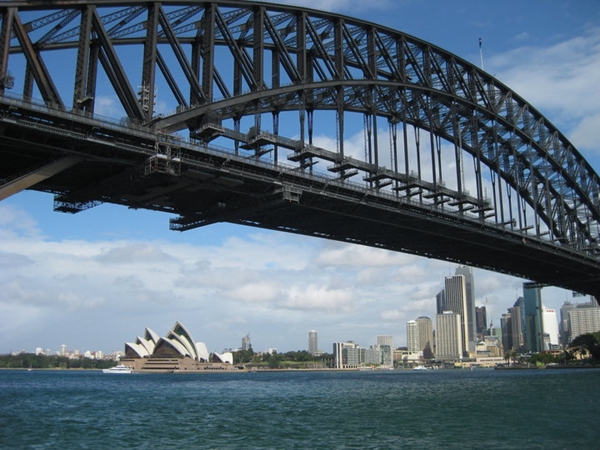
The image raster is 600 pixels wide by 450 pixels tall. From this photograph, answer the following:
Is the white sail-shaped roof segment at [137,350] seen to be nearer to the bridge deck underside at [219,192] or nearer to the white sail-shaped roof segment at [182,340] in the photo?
the white sail-shaped roof segment at [182,340]

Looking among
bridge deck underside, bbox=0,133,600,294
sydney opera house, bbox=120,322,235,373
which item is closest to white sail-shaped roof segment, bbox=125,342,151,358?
sydney opera house, bbox=120,322,235,373

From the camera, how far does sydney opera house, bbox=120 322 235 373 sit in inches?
6845

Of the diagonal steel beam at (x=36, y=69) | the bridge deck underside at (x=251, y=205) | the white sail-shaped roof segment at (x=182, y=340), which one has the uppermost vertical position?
the diagonal steel beam at (x=36, y=69)

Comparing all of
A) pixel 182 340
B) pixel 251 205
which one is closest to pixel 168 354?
pixel 182 340

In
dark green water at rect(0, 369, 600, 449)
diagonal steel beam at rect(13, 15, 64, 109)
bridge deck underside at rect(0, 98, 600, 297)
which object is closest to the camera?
dark green water at rect(0, 369, 600, 449)

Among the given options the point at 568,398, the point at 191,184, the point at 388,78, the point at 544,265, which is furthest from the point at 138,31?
the point at 544,265

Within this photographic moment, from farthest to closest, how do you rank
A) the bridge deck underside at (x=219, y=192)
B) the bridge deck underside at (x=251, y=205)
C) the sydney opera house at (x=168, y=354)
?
the sydney opera house at (x=168, y=354) → the bridge deck underside at (x=251, y=205) → the bridge deck underside at (x=219, y=192)

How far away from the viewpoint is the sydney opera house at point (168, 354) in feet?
570

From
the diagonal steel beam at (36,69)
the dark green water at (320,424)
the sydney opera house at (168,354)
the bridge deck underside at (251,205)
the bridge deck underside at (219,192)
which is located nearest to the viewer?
the dark green water at (320,424)

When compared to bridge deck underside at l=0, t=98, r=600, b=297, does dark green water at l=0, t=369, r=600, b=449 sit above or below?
below

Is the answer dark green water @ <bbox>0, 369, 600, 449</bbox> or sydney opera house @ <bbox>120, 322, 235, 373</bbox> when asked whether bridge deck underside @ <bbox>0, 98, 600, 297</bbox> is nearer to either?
dark green water @ <bbox>0, 369, 600, 449</bbox>

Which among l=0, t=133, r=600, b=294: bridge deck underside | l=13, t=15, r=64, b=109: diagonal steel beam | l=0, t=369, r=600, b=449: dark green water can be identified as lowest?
l=0, t=369, r=600, b=449: dark green water

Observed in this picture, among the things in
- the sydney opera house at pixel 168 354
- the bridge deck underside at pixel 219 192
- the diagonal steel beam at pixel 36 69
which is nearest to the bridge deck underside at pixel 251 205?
the bridge deck underside at pixel 219 192

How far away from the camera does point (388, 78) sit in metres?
61.8
